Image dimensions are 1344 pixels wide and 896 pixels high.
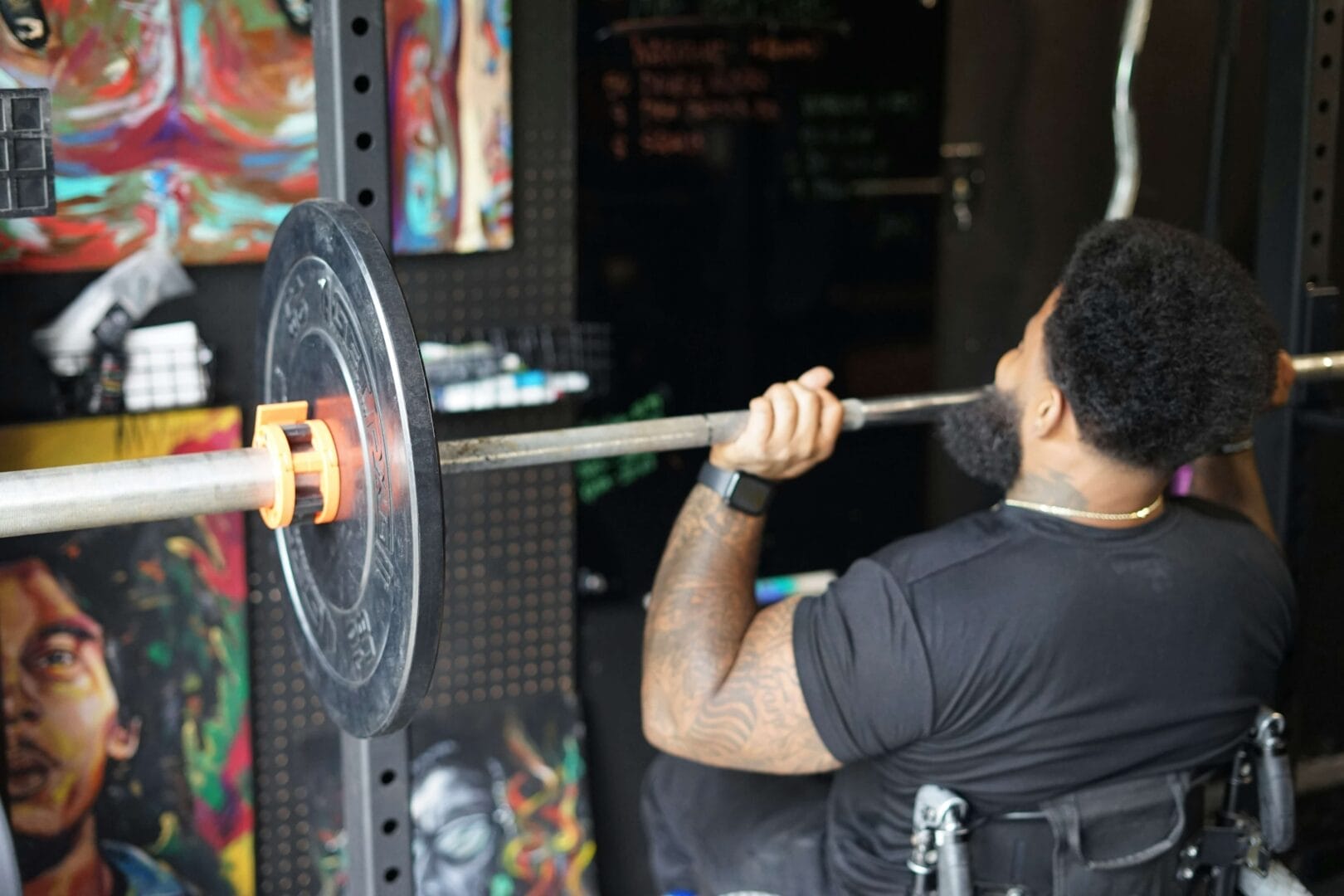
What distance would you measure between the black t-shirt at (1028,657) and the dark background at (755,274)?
113 centimetres

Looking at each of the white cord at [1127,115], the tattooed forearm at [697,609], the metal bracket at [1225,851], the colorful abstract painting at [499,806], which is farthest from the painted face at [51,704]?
the white cord at [1127,115]

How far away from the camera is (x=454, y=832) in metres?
2.83

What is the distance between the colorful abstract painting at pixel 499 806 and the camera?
9.22 feet

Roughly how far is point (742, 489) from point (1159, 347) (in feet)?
1.69

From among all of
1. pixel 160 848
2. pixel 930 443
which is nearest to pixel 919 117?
pixel 930 443

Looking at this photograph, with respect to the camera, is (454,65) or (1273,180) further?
(454,65)

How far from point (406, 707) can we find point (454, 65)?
162 centimetres

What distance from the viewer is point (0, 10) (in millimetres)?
2193

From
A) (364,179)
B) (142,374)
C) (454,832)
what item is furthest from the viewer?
(454,832)

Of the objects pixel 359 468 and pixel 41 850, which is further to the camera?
pixel 41 850

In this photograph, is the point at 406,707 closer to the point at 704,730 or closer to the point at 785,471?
the point at 704,730

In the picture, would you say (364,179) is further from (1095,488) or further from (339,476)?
(1095,488)

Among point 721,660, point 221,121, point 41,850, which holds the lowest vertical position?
point 41,850

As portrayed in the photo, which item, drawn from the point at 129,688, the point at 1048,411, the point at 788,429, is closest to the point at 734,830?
the point at 788,429
